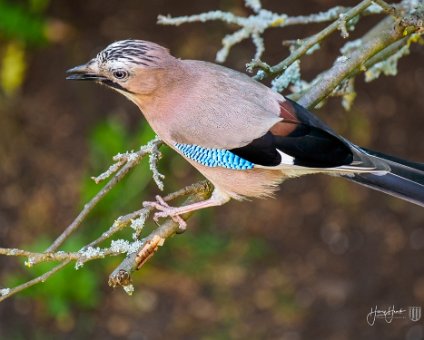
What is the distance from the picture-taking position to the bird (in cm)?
368

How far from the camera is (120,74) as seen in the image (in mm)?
3691

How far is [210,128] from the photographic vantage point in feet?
12.2

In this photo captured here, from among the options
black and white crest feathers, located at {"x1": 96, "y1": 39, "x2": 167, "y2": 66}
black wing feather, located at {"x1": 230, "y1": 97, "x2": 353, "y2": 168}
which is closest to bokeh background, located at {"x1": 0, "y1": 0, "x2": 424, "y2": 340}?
black and white crest feathers, located at {"x1": 96, "y1": 39, "x2": 167, "y2": 66}

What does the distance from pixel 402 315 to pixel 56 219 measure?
127 inches

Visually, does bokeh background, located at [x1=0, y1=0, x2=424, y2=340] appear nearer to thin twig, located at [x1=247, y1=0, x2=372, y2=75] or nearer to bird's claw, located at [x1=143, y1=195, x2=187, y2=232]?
bird's claw, located at [x1=143, y1=195, x2=187, y2=232]

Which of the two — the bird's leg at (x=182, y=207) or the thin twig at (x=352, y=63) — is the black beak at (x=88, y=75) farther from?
the thin twig at (x=352, y=63)

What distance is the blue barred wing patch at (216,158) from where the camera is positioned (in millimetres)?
3738

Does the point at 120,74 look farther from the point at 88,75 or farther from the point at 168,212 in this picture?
the point at 168,212

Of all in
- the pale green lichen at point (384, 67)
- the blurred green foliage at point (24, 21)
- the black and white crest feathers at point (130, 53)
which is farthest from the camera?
the blurred green foliage at point (24, 21)

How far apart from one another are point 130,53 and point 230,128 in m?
0.59

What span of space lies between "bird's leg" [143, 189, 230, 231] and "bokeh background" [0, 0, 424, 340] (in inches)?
86.9

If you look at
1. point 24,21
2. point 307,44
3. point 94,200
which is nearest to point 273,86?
point 307,44

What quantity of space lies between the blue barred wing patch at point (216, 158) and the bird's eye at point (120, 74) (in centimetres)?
44

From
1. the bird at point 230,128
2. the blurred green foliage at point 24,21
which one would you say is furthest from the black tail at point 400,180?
the blurred green foliage at point 24,21
